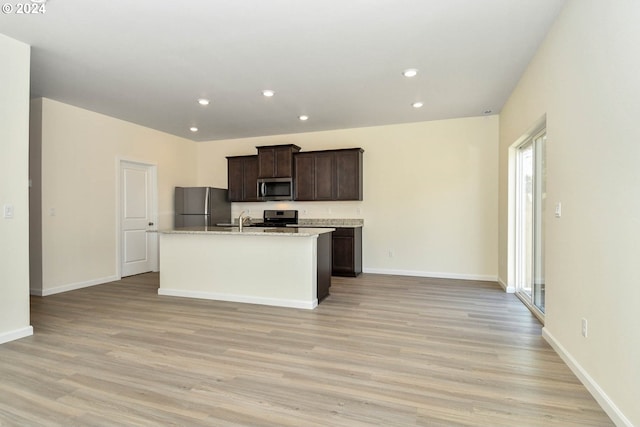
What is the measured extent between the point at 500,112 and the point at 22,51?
589cm

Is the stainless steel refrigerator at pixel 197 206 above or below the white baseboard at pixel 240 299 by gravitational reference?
above

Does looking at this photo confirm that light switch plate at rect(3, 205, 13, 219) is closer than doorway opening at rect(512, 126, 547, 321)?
Yes

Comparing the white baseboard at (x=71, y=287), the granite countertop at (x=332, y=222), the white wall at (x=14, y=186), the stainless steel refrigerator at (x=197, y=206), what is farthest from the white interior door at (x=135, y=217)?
the granite countertop at (x=332, y=222)

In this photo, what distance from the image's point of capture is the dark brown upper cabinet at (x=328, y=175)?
5.94 metres

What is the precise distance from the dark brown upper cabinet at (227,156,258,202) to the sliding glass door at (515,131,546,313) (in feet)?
14.8

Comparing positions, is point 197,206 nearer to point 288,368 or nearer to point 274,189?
point 274,189

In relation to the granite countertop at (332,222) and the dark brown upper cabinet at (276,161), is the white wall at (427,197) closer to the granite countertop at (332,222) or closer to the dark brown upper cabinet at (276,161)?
the granite countertop at (332,222)

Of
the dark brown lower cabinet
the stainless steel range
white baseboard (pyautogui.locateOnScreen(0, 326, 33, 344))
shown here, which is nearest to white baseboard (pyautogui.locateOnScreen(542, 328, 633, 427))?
the dark brown lower cabinet

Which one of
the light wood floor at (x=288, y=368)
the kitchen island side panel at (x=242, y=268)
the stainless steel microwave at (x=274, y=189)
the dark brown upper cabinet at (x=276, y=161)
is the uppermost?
the dark brown upper cabinet at (x=276, y=161)

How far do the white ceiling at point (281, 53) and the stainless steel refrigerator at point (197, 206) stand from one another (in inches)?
72.5

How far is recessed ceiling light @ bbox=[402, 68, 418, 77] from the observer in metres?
3.62

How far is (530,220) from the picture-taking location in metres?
4.09

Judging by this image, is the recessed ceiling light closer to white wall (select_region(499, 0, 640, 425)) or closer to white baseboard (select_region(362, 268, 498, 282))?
white wall (select_region(499, 0, 640, 425))

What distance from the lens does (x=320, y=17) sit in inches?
104
